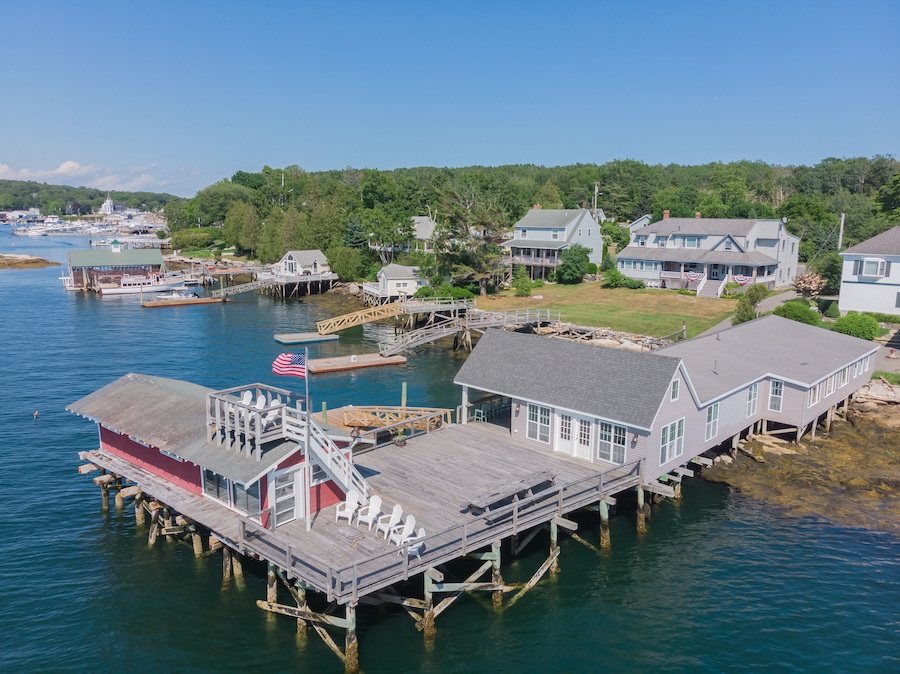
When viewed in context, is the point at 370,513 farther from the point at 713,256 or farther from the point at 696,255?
the point at 696,255

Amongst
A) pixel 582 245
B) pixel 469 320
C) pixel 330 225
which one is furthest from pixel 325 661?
pixel 330 225

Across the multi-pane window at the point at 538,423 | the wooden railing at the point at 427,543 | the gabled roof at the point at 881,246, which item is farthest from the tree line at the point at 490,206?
the wooden railing at the point at 427,543

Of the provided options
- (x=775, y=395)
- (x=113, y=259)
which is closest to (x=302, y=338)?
(x=775, y=395)

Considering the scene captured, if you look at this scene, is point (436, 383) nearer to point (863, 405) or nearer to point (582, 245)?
point (863, 405)

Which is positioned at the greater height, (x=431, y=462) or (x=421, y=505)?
(x=431, y=462)

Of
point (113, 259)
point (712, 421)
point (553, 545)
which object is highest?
point (113, 259)

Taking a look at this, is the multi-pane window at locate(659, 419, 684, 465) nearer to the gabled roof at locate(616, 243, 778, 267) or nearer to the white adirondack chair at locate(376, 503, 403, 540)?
the white adirondack chair at locate(376, 503, 403, 540)
